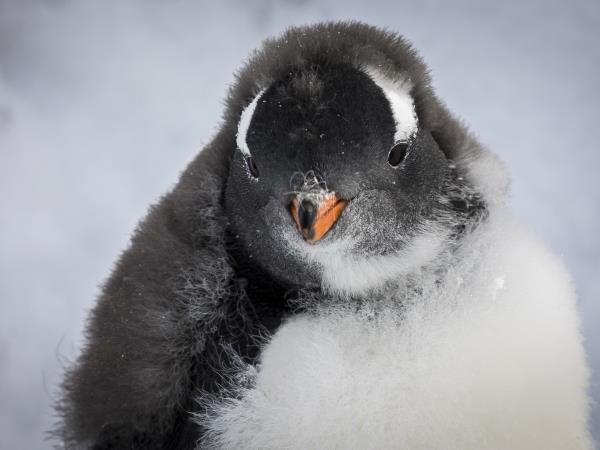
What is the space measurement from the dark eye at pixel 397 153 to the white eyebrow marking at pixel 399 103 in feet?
0.04

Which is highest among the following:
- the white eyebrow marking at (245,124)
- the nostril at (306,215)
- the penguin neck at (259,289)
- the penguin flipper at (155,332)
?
the white eyebrow marking at (245,124)

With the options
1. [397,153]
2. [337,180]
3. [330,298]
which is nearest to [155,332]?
[330,298]

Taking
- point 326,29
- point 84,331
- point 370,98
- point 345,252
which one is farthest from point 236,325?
point 326,29

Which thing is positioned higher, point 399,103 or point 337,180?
point 399,103

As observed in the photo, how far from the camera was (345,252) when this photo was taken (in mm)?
1286

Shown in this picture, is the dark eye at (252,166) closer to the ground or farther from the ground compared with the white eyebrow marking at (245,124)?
closer to the ground

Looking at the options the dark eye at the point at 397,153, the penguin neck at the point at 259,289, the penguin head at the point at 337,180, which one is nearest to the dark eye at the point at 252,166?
the penguin head at the point at 337,180

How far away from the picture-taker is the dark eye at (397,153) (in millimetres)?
1316

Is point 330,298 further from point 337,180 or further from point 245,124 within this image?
point 245,124

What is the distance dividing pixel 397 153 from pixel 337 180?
0.17m

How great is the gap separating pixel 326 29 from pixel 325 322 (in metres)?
0.62

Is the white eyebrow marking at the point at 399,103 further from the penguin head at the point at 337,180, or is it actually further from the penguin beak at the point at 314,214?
the penguin beak at the point at 314,214

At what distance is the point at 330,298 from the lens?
1.29 meters

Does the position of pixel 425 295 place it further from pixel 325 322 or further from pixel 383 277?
pixel 325 322
